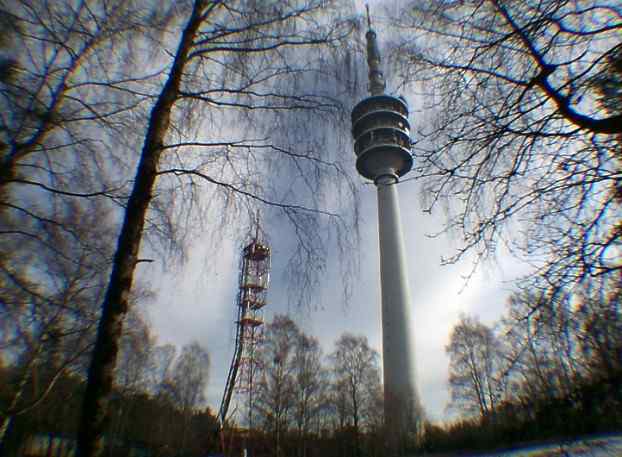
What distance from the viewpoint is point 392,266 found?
35.8m

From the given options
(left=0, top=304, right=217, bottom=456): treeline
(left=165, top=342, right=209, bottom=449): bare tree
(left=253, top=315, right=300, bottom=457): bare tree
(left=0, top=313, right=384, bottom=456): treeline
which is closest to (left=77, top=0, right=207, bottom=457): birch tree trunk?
(left=0, top=304, right=217, bottom=456): treeline

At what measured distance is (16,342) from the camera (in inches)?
243

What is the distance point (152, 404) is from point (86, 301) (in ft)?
98.9

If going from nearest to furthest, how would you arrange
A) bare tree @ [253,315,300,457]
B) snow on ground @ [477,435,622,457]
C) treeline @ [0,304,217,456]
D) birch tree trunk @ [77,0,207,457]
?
birch tree trunk @ [77,0,207,457] → snow on ground @ [477,435,622,457] → treeline @ [0,304,217,456] → bare tree @ [253,315,300,457]

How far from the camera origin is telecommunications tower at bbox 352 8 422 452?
25672mm

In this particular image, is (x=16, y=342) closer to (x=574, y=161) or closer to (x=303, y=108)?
(x=303, y=108)

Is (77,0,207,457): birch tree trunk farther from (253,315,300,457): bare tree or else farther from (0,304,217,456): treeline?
(253,315,300,457): bare tree

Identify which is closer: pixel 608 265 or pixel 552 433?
pixel 608 265

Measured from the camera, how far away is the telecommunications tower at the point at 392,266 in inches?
1011

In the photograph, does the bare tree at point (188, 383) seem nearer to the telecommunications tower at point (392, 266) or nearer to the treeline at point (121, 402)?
the treeline at point (121, 402)

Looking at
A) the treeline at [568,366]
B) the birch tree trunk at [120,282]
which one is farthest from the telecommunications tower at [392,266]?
the birch tree trunk at [120,282]

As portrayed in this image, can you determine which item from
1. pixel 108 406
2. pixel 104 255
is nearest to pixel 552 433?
pixel 108 406

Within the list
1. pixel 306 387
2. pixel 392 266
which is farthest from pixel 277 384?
pixel 392 266

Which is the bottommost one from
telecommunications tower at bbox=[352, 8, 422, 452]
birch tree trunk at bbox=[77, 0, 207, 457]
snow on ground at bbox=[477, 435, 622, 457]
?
snow on ground at bbox=[477, 435, 622, 457]
